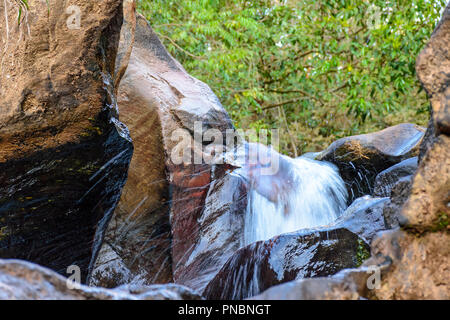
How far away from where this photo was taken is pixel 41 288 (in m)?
1.56

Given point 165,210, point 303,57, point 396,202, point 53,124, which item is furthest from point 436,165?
point 303,57

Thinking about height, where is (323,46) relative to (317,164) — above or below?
above

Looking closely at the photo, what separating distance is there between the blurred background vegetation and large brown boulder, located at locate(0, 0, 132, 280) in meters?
5.47

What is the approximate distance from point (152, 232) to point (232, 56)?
464cm

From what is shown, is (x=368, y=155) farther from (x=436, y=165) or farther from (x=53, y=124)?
(x=436, y=165)

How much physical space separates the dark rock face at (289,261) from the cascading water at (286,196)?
1.20 meters

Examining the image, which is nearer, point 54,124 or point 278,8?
point 54,124

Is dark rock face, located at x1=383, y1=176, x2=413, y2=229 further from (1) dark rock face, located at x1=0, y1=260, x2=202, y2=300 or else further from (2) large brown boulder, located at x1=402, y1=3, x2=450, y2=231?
(1) dark rock face, located at x1=0, y1=260, x2=202, y2=300

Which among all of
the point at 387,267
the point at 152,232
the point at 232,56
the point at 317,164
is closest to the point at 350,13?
the point at 232,56

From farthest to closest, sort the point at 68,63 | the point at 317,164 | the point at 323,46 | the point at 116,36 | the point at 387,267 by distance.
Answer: the point at 323,46 < the point at 317,164 < the point at 116,36 < the point at 68,63 < the point at 387,267

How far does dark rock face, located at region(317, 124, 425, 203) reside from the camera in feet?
19.7

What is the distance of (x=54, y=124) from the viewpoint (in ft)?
10.4

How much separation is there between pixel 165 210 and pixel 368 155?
2.71m

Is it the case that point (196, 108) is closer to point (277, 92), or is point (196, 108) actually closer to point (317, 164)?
point (317, 164)
